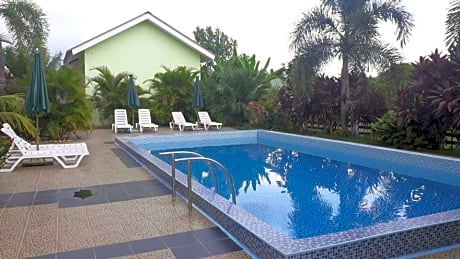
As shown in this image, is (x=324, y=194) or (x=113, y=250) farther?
(x=324, y=194)

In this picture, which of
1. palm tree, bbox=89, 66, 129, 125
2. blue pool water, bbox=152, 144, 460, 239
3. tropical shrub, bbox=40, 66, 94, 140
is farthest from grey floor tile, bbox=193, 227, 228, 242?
palm tree, bbox=89, 66, 129, 125

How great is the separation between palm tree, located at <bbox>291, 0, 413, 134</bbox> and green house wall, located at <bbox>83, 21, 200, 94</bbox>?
927 centimetres

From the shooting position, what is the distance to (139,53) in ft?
67.1

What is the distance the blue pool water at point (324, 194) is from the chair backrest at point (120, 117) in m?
7.33

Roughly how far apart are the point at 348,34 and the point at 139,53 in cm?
1169

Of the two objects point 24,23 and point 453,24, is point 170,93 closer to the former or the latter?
point 24,23

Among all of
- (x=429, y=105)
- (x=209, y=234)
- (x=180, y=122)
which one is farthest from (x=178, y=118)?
(x=209, y=234)

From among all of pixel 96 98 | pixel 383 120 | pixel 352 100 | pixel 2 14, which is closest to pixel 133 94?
pixel 96 98

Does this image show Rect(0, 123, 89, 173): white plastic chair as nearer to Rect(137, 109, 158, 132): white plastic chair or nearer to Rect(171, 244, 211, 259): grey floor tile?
Rect(171, 244, 211, 259): grey floor tile

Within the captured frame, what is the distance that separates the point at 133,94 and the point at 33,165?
7.99 m

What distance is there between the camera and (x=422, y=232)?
13.1ft

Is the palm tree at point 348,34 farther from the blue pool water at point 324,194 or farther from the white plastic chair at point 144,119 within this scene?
the white plastic chair at point 144,119

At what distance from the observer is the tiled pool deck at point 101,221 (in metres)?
3.94

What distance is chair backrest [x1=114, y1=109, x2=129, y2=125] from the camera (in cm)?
1667
